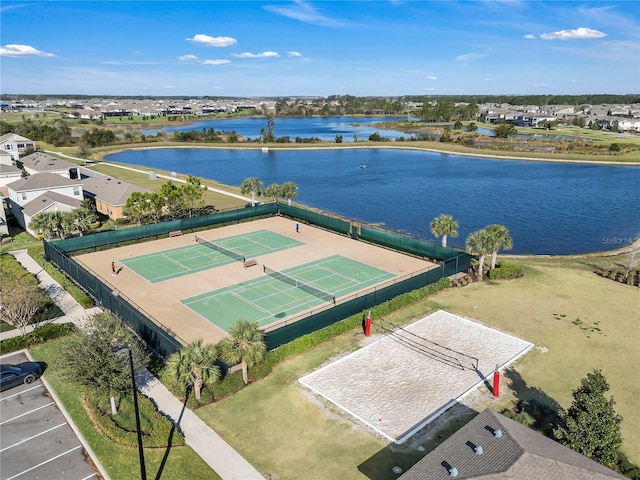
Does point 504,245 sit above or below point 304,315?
above

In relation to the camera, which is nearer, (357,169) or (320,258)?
(320,258)

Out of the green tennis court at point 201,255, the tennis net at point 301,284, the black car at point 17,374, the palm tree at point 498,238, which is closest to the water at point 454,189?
the palm tree at point 498,238

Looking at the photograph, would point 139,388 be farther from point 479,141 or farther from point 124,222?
point 479,141

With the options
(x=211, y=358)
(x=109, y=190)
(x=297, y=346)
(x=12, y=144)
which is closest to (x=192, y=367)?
(x=211, y=358)

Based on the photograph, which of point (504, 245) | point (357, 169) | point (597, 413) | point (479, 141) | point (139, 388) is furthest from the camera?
point (479, 141)

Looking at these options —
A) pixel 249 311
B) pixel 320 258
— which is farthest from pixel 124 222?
pixel 249 311

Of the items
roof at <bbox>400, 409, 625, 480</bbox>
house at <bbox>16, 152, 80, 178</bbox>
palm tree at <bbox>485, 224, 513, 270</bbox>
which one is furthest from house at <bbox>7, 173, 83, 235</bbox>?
roof at <bbox>400, 409, 625, 480</bbox>

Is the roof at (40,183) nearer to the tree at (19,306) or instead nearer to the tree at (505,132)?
the tree at (19,306)

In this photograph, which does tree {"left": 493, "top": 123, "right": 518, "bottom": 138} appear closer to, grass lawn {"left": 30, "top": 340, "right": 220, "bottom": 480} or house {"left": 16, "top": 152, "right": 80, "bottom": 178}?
house {"left": 16, "top": 152, "right": 80, "bottom": 178}
